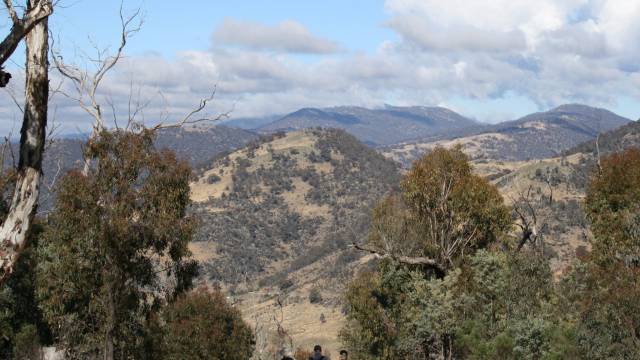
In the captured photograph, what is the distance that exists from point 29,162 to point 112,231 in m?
13.7

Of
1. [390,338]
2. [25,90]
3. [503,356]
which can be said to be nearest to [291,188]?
[390,338]

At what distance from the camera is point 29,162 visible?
775 centimetres

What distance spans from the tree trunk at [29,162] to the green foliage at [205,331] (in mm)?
30704

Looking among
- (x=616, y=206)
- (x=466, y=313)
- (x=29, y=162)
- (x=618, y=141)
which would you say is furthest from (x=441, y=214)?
(x=618, y=141)

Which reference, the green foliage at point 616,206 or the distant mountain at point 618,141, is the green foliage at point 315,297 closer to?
the distant mountain at point 618,141

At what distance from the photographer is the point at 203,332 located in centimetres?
4147

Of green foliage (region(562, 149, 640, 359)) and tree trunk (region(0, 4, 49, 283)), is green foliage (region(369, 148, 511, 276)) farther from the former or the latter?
tree trunk (region(0, 4, 49, 283))

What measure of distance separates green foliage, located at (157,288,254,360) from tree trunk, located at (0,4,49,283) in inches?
1209

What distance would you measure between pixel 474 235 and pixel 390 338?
8175 mm

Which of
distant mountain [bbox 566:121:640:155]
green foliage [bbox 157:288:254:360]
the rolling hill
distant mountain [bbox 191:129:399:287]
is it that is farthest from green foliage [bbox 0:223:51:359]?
distant mountain [bbox 566:121:640:155]

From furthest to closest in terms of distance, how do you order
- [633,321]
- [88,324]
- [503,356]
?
[503,356], [633,321], [88,324]

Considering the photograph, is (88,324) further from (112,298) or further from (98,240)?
(98,240)

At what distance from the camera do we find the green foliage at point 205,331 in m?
40.1

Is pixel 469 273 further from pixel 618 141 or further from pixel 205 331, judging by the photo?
pixel 618 141
